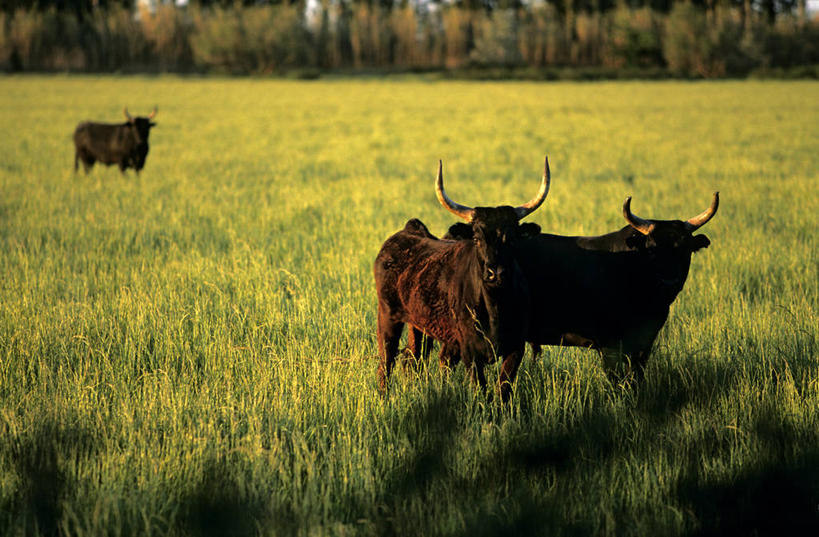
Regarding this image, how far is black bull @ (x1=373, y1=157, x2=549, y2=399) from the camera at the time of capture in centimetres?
395

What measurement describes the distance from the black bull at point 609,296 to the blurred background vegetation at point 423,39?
64.3 meters

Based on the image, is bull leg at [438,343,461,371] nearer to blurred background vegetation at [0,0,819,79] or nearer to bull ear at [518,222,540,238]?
bull ear at [518,222,540,238]

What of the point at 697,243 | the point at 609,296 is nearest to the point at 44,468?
the point at 609,296

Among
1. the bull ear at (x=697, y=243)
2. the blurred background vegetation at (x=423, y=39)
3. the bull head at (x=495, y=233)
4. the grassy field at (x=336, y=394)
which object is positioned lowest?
the grassy field at (x=336, y=394)

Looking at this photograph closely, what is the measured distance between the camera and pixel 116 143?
15078mm

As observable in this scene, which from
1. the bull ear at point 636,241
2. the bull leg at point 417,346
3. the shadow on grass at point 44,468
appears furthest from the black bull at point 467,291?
the shadow on grass at point 44,468

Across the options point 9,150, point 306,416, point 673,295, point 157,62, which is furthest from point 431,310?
point 157,62

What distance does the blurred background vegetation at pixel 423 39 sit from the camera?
2719 inches

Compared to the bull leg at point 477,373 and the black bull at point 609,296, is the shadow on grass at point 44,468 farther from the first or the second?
the black bull at point 609,296

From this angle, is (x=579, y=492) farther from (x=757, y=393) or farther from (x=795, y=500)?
(x=757, y=393)

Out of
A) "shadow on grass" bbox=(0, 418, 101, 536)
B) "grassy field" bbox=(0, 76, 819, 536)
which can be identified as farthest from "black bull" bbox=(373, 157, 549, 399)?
"shadow on grass" bbox=(0, 418, 101, 536)

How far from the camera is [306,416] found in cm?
404

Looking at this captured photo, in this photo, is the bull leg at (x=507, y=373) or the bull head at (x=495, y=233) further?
the bull leg at (x=507, y=373)

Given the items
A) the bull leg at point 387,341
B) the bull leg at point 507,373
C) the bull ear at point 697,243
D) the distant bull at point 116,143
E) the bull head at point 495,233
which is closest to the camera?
the bull head at point 495,233
